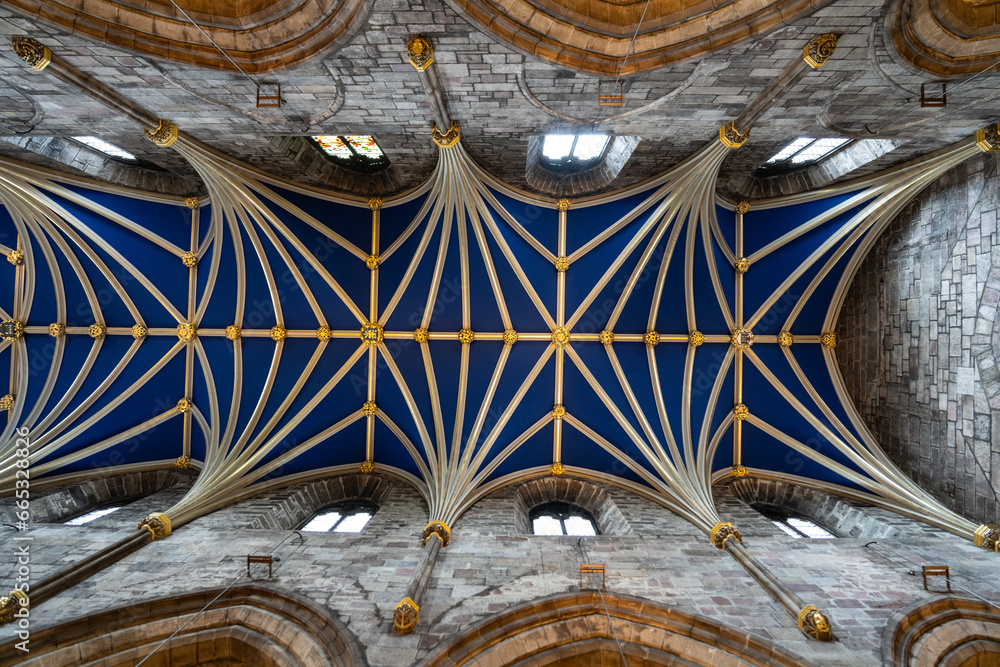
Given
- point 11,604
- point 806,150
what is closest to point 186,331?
point 11,604

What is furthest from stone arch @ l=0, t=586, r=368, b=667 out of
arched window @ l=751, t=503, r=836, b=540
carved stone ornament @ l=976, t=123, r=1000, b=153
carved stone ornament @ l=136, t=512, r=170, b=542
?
carved stone ornament @ l=976, t=123, r=1000, b=153

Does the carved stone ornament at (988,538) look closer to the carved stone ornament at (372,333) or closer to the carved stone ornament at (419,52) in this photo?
the carved stone ornament at (419,52)

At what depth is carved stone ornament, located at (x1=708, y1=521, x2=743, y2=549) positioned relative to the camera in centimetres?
787

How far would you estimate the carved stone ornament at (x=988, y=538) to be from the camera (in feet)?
25.6

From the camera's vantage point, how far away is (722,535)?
7.94 m

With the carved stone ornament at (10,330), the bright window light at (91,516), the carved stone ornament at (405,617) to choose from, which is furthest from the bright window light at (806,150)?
the carved stone ornament at (10,330)

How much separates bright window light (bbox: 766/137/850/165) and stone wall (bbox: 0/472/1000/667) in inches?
341

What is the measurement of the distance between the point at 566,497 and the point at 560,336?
431cm

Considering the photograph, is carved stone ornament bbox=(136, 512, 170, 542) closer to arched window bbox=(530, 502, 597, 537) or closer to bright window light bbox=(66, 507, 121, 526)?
bright window light bbox=(66, 507, 121, 526)

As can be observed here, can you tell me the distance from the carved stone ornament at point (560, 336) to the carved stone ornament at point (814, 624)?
23.5 ft

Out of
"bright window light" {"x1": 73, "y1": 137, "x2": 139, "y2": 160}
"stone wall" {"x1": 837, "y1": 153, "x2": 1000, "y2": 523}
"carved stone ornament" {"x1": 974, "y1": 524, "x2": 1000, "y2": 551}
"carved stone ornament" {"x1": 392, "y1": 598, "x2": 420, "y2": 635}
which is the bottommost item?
"carved stone ornament" {"x1": 392, "y1": 598, "x2": 420, "y2": 635}

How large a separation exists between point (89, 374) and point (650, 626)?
1502cm

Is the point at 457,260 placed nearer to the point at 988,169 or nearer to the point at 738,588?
the point at 738,588

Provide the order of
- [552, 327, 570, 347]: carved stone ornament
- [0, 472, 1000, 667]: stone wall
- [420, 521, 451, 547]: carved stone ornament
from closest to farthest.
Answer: [0, 472, 1000, 667]: stone wall
[420, 521, 451, 547]: carved stone ornament
[552, 327, 570, 347]: carved stone ornament
